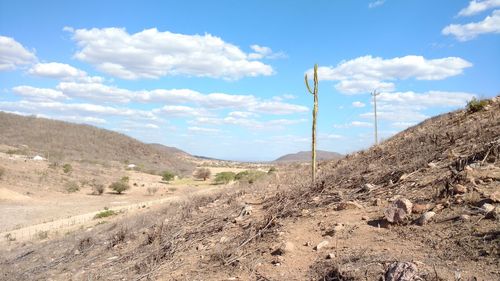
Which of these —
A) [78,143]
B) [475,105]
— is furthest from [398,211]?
[78,143]

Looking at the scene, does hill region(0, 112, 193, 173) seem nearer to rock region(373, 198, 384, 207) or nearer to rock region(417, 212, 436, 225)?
rock region(373, 198, 384, 207)

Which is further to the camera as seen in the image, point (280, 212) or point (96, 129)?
point (96, 129)

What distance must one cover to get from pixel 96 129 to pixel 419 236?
8929 cm

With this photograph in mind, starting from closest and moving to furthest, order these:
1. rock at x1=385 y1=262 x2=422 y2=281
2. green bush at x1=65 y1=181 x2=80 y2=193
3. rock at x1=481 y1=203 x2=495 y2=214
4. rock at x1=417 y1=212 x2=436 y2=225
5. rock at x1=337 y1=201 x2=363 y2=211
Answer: rock at x1=385 y1=262 x2=422 y2=281 < rock at x1=481 y1=203 x2=495 y2=214 < rock at x1=417 y1=212 x2=436 y2=225 < rock at x1=337 y1=201 x2=363 y2=211 < green bush at x1=65 y1=181 x2=80 y2=193

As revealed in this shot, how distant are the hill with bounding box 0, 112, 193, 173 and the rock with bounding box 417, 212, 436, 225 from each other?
62.9 meters

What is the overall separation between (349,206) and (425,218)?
5.74 feet

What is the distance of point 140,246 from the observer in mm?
9945

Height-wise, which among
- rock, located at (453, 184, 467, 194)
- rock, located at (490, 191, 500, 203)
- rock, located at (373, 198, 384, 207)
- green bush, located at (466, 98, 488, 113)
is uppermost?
green bush, located at (466, 98, 488, 113)

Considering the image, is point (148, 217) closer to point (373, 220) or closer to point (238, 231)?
point (238, 231)

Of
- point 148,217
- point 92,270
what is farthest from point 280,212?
point 148,217

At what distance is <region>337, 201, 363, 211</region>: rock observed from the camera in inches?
305

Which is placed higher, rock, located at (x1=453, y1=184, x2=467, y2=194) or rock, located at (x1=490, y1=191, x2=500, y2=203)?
rock, located at (x1=453, y1=184, x2=467, y2=194)

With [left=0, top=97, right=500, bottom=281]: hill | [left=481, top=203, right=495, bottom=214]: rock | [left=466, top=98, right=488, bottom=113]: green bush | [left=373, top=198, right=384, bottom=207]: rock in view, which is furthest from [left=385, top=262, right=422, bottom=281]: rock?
[left=466, top=98, right=488, bottom=113]: green bush

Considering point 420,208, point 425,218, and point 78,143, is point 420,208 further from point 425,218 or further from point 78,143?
point 78,143
